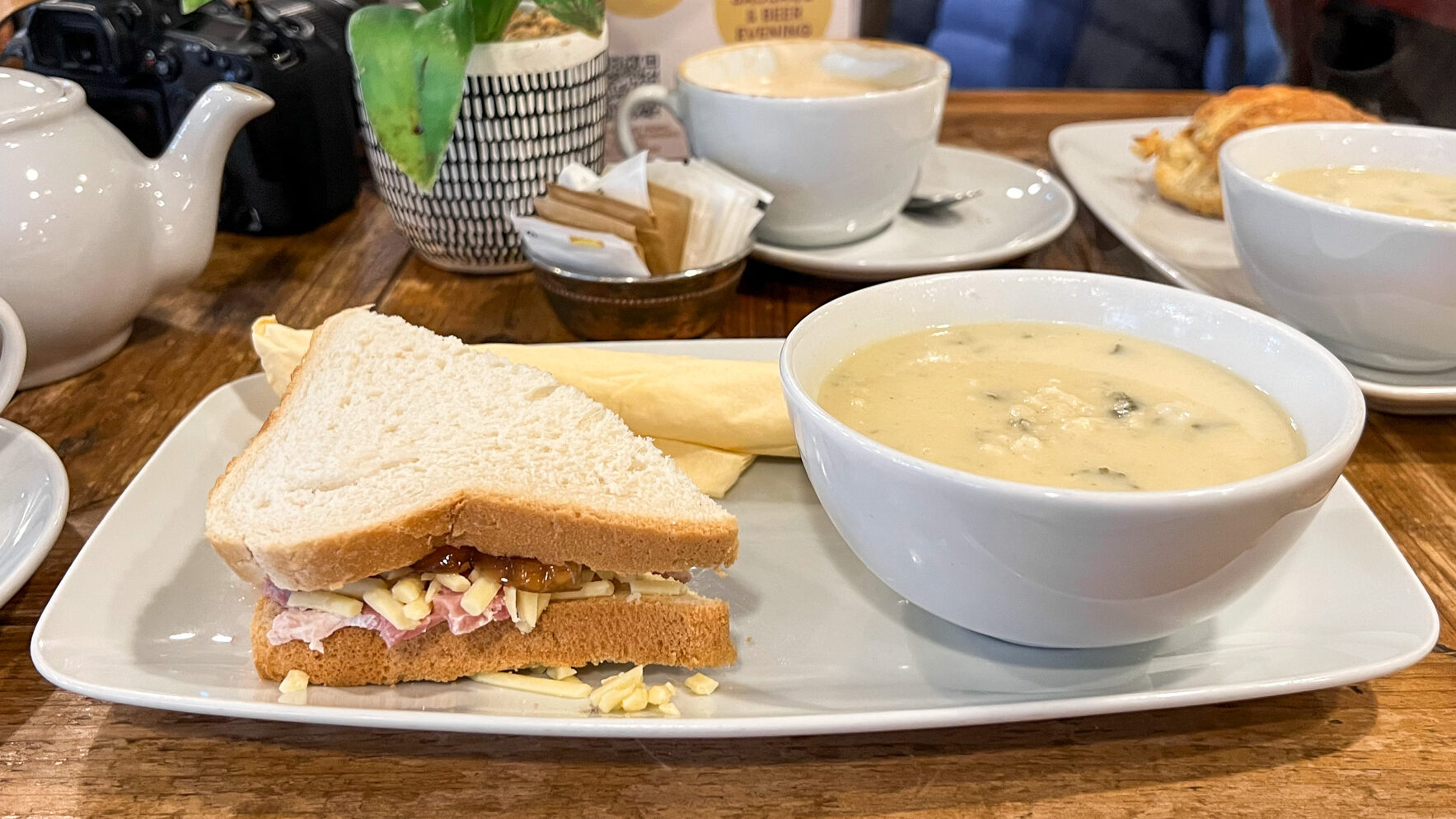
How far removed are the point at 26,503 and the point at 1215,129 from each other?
78.3 inches

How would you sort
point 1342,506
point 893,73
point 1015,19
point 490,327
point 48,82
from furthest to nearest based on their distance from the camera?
point 1015,19
point 893,73
point 490,327
point 48,82
point 1342,506

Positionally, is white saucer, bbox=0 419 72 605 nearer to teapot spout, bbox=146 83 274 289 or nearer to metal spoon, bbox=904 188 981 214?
teapot spout, bbox=146 83 274 289

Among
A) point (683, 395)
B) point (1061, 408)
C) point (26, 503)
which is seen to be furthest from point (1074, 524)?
point (26, 503)

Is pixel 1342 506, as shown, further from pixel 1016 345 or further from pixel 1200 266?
pixel 1200 266

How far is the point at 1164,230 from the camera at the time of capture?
189cm

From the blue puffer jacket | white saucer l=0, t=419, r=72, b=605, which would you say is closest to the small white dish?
white saucer l=0, t=419, r=72, b=605

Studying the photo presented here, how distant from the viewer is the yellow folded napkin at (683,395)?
4.04 feet

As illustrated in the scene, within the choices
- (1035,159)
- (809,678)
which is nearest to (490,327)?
(809,678)

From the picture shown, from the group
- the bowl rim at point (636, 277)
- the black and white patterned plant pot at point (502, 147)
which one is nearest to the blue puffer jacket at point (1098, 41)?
the black and white patterned plant pot at point (502, 147)

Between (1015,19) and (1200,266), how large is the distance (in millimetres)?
2792

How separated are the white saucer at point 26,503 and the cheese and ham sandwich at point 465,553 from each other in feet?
0.53

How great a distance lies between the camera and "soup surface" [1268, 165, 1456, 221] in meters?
1.46

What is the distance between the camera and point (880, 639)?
0.98 metres

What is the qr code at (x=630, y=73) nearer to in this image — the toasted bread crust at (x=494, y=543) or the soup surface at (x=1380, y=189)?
the soup surface at (x=1380, y=189)
